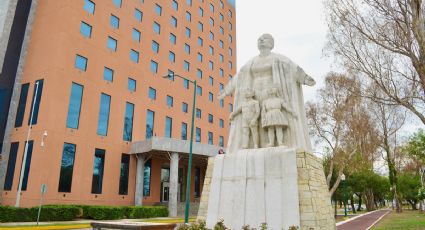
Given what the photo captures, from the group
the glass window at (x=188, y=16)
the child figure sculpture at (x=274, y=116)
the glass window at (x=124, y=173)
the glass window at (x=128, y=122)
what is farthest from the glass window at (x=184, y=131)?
the child figure sculpture at (x=274, y=116)

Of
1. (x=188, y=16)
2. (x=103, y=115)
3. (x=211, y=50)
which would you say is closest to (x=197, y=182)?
(x=103, y=115)

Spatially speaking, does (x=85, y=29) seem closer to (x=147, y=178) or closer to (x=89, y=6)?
(x=89, y=6)

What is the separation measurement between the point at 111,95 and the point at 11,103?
25.5ft

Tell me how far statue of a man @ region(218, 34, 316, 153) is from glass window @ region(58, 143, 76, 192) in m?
19.7

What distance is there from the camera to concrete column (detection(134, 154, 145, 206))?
94.2 ft

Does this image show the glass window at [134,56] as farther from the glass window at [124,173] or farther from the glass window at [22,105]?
the glass window at [22,105]

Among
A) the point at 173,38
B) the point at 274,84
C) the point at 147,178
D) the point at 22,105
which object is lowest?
the point at 147,178

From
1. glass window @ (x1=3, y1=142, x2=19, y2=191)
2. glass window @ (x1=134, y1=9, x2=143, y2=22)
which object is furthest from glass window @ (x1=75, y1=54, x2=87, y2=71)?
glass window @ (x1=134, y1=9, x2=143, y2=22)

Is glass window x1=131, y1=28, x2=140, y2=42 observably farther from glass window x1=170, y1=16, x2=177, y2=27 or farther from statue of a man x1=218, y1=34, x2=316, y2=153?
statue of a man x1=218, y1=34, x2=316, y2=153

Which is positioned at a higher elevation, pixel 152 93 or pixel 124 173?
pixel 152 93

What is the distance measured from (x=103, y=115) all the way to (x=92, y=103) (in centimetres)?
150

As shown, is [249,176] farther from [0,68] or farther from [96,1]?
[96,1]

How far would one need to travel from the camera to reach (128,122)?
30500mm

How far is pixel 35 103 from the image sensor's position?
25156mm
